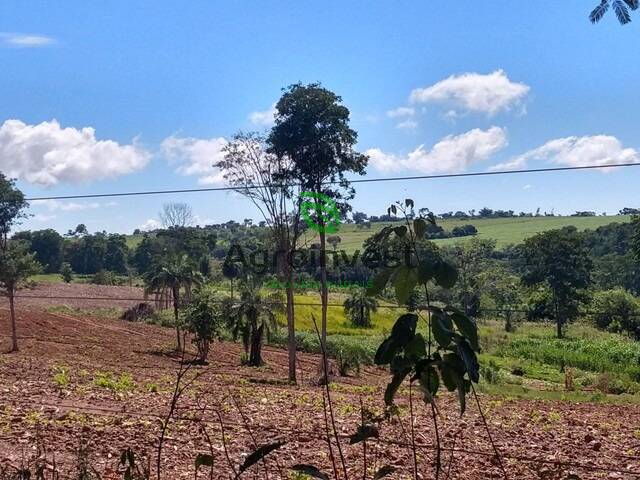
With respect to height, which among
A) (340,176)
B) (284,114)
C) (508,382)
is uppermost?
(284,114)

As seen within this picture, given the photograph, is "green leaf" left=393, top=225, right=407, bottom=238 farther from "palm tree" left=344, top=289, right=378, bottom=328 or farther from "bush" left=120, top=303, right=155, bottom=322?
"bush" left=120, top=303, right=155, bottom=322

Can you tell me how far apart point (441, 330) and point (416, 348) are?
0.09m

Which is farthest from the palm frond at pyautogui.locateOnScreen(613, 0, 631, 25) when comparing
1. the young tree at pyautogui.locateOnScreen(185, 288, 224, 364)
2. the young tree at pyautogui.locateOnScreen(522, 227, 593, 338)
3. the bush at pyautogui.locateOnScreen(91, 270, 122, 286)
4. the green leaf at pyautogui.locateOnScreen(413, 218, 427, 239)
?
the bush at pyautogui.locateOnScreen(91, 270, 122, 286)

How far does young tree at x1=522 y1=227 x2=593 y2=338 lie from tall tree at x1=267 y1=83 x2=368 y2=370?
71.3ft

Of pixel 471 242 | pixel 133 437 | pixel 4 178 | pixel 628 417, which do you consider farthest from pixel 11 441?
pixel 471 242

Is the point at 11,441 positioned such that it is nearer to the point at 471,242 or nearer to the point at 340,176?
the point at 340,176

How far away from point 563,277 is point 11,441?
3609cm

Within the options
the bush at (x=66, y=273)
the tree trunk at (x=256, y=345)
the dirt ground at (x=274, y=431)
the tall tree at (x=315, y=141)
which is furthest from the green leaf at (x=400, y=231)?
the bush at (x=66, y=273)

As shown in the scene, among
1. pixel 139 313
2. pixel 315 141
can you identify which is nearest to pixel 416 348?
pixel 315 141

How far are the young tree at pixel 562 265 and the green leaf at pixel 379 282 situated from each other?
119 ft

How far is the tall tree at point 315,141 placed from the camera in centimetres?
1666

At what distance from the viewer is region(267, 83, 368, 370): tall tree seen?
16656mm

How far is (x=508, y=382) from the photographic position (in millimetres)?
19734

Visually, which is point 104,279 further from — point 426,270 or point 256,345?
point 426,270
